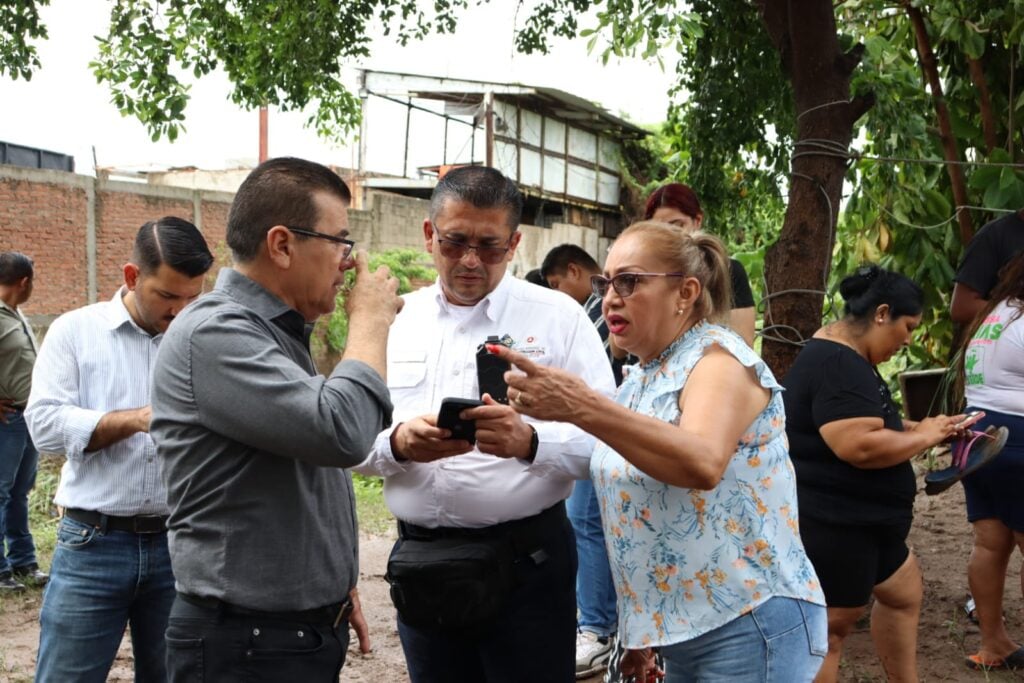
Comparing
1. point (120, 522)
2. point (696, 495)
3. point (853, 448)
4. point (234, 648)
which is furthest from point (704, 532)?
point (120, 522)

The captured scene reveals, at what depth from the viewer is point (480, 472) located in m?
2.76

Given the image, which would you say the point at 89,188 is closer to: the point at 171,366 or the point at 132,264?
the point at 132,264

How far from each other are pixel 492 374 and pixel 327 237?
556 mm

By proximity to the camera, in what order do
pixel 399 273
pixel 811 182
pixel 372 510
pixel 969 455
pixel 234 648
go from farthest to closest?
pixel 399 273 → pixel 372 510 → pixel 811 182 → pixel 969 455 → pixel 234 648

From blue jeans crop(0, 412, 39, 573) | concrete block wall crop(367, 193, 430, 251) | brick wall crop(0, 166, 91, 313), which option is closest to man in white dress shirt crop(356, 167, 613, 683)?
blue jeans crop(0, 412, 39, 573)

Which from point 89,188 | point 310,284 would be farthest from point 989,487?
point 89,188

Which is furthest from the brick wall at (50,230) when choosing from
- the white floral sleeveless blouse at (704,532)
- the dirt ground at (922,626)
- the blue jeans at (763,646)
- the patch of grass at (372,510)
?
the blue jeans at (763,646)

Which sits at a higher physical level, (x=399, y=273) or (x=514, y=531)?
(x=399, y=273)

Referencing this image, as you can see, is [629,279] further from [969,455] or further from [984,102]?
[984,102]

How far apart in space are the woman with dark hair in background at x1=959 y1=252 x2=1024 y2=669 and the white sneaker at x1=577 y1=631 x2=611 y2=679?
1681mm

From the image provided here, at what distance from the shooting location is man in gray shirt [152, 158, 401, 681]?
2021mm

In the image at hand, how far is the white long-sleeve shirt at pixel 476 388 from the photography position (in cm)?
275

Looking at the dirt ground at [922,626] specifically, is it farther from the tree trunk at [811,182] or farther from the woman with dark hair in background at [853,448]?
the tree trunk at [811,182]

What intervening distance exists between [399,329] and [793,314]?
2995mm
